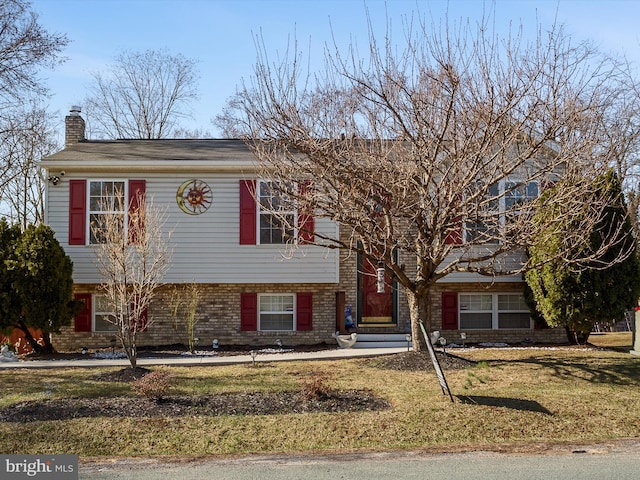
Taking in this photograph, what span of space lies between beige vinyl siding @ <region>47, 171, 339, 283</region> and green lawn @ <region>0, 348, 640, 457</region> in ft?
14.6

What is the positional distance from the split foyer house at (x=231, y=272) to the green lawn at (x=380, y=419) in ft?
14.9

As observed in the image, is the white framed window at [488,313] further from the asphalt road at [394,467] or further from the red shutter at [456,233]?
the asphalt road at [394,467]

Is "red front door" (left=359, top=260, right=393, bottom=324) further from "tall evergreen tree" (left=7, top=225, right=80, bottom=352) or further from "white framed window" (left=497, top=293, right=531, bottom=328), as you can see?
"tall evergreen tree" (left=7, top=225, right=80, bottom=352)

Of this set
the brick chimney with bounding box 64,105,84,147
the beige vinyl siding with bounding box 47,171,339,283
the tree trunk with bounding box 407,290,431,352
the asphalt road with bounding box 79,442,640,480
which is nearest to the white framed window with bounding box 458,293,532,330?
the beige vinyl siding with bounding box 47,171,339,283

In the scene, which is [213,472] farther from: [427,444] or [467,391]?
[467,391]

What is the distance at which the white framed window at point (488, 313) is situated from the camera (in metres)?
16.1

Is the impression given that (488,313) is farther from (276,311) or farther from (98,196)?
(98,196)

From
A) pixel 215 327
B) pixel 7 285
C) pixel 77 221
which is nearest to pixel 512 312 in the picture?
pixel 215 327

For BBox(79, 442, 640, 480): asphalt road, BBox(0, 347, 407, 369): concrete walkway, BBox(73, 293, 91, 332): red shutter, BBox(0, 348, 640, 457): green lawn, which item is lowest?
BBox(79, 442, 640, 480): asphalt road

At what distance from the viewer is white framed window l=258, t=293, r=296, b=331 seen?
51.8 feet

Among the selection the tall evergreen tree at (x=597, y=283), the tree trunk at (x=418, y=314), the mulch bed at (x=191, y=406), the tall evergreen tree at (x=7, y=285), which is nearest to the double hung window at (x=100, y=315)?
the tall evergreen tree at (x=7, y=285)

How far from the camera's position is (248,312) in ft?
51.3

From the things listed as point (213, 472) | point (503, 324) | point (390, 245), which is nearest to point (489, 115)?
point (390, 245)

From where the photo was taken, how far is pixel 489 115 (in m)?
9.45
